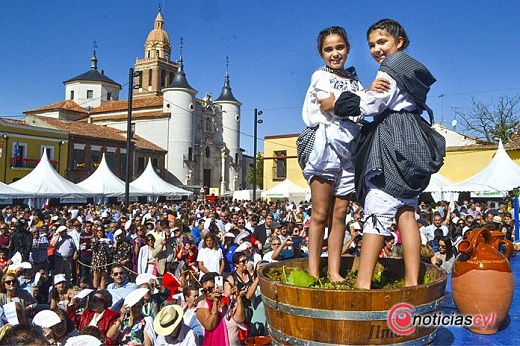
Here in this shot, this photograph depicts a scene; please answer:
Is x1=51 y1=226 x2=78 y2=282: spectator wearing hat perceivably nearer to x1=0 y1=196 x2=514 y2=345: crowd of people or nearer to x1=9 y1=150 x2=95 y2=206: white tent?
x1=0 y1=196 x2=514 y2=345: crowd of people

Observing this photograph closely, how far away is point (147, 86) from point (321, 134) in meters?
72.3

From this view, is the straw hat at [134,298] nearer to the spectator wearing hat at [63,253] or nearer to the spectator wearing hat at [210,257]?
the spectator wearing hat at [210,257]

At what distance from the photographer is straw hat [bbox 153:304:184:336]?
442 centimetres

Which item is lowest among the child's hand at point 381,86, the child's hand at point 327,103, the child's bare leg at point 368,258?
the child's bare leg at point 368,258

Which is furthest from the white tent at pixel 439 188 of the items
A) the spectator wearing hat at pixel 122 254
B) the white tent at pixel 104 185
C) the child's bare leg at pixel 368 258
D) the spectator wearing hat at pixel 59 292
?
the child's bare leg at pixel 368 258

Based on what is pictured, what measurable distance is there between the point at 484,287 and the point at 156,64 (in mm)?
72749

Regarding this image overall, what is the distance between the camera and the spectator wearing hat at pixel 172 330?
4434mm

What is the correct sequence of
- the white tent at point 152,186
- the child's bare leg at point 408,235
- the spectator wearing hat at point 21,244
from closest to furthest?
the child's bare leg at point 408,235 < the spectator wearing hat at point 21,244 < the white tent at point 152,186

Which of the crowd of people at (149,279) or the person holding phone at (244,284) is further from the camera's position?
the person holding phone at (244,284)

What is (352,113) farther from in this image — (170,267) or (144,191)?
(144,191)

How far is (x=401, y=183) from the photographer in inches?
98.3

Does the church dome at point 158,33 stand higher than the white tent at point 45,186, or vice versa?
the church dome at point 158,33

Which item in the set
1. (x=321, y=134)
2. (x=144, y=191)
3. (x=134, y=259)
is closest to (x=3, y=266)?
(x=134, y=259)

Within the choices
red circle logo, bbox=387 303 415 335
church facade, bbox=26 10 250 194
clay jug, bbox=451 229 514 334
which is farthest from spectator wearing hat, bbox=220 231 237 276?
church facade, bbox=26 10 250 194
